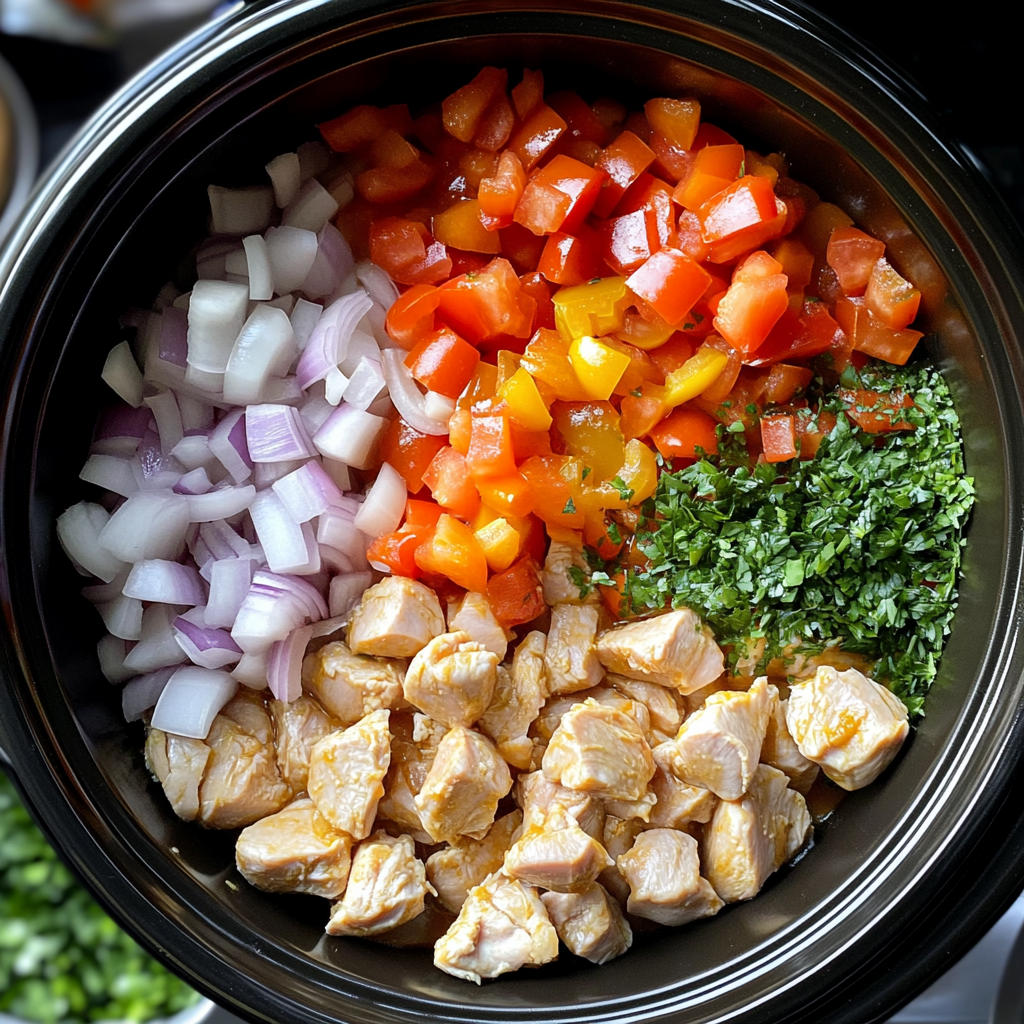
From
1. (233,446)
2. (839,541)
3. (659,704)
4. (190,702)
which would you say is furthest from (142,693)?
(839,541)

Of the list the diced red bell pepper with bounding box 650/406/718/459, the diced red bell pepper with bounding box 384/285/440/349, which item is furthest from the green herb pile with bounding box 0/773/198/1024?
the diced red bell pepper with bounding box 650/406/718/459

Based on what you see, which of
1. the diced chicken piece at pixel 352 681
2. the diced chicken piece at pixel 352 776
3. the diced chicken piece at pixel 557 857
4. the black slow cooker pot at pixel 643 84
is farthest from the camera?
the diced chicken piece at pixel 352 681

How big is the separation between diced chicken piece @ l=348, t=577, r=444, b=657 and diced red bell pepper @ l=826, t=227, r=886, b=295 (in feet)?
3.44

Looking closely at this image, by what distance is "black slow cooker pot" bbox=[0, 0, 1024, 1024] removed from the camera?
146 centimetres

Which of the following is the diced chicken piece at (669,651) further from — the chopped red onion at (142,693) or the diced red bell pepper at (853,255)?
the chopped red onion at (142,693)

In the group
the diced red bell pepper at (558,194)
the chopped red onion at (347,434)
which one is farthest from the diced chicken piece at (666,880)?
the diced red bell pepper at (558,194)

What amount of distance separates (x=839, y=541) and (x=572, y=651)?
0.57 m

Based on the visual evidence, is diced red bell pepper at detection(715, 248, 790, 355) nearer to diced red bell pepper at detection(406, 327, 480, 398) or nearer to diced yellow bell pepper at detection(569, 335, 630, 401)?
diced yellow bell pepper at detection(569, 335, 630, 401)

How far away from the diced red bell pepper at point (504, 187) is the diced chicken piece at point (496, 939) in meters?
1.34

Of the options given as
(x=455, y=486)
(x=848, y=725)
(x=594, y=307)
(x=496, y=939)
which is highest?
(x=594, y=307)

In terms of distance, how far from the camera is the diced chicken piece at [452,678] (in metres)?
1.69

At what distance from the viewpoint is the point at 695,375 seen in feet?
5.75

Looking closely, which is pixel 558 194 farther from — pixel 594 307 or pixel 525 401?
pixel 525 401

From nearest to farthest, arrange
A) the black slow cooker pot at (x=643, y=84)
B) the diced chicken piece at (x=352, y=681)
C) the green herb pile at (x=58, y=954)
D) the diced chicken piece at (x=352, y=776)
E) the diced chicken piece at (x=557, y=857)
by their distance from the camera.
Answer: the black slow cooker pot at (x=643, y=84) → the diced chicken piece at (x=557, y=857) → the diced chicken piece at (x=352, y=776) → the diced chicken piece at (x=352, y=681) → the green herb pile at (x=58, y=954)
